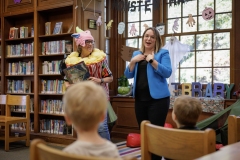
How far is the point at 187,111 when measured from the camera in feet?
5.47

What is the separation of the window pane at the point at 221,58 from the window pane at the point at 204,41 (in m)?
0.15

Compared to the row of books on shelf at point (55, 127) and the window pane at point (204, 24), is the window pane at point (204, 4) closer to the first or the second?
the window pane at point (204, 24)

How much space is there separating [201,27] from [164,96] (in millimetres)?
2525

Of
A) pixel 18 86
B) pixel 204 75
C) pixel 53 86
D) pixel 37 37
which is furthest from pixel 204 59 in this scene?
pixel 18 86

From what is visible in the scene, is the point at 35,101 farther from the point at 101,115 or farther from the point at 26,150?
the point at 101,115

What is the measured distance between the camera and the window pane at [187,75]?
4719 millimetres

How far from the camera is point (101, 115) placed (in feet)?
3.52

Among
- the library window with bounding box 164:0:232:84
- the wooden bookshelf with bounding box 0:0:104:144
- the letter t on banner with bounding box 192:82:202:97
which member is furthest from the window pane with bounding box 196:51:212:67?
the wooden bookshelf with bounding box 0:0:104:144

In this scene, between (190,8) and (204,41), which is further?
(190,8)

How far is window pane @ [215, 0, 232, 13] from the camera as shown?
4372 mm

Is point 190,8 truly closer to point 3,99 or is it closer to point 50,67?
point 50,67

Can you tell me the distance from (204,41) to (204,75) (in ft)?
1.62

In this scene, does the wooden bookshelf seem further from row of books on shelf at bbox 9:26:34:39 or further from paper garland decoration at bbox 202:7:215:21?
paper garland decoration at bbox 202:7:215:21

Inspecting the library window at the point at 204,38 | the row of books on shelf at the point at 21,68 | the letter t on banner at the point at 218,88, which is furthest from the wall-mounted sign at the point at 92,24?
the letter t on banner at the point at 218,88
